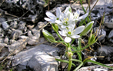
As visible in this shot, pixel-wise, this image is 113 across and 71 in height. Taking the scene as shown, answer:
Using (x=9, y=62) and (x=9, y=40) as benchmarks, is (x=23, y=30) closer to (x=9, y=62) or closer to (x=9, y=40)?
(x=9, y=40)

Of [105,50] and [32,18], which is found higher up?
[32,18]

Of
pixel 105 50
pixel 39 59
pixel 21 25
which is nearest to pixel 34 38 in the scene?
pixel 21 25

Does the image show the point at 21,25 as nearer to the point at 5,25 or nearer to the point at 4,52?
the point at 5,25

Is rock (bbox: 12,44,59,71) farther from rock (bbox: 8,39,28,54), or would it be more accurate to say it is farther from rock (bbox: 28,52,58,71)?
rock (bbox: 8,39,28,54)

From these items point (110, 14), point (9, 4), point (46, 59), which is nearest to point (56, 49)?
point (46, 59)

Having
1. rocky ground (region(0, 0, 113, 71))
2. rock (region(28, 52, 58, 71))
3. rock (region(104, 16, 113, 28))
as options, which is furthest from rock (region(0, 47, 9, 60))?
rock (region(104, 16, 113, 28))

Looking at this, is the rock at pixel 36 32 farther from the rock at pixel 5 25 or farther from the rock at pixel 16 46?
the rock at pixel 5 25

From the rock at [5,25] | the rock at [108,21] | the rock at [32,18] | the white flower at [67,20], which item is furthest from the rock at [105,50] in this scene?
the rock at [5,25]
